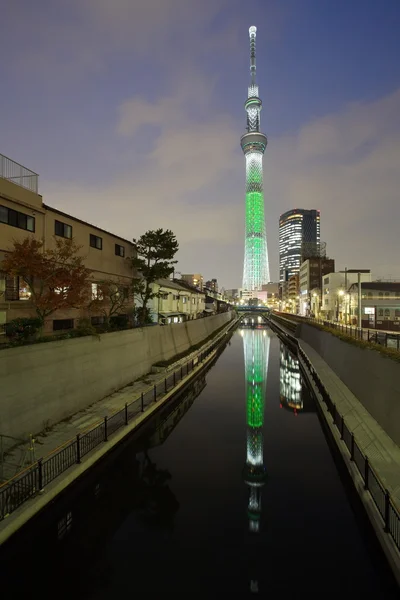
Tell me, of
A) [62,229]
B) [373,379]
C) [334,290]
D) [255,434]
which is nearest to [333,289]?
[334,290]

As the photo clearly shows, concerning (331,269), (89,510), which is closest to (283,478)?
(89,510)

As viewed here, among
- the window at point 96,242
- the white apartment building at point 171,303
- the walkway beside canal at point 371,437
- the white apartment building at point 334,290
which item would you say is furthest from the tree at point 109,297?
the white apartment building at point 334,290

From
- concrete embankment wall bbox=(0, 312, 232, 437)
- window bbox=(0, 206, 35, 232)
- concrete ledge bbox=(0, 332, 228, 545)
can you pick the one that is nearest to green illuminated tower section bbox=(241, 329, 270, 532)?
concrete ledge bbox=(0, 332, 228, 545)

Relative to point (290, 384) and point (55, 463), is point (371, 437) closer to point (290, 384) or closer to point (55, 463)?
point (55, 463)

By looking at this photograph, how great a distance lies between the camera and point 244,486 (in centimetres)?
1199

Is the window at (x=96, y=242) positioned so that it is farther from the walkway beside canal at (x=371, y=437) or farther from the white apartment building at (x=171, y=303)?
the walkway beside canal at (x=371, y=437)

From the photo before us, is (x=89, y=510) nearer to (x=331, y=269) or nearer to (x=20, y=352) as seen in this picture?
(x=20, y=352)

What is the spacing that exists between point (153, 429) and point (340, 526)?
31.5ft

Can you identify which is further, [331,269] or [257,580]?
[331,269]

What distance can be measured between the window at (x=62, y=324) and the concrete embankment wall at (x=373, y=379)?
18.2 m

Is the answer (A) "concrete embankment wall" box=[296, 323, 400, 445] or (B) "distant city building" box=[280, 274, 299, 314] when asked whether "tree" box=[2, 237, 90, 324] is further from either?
(B) "distant city building" box=[280, 274, 299, 314]

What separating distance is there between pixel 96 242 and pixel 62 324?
7259 millimetres

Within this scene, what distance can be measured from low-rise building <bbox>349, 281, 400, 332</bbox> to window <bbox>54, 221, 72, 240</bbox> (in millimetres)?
44704

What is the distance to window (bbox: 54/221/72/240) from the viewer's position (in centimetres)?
1916
